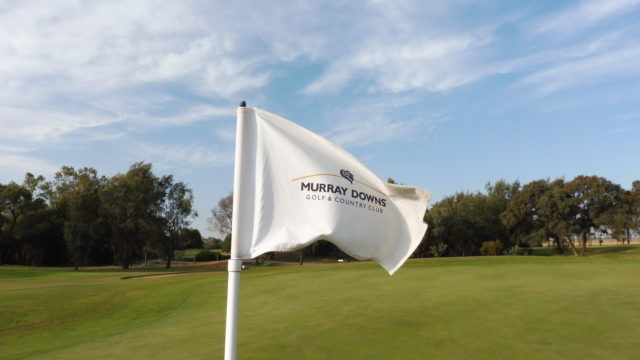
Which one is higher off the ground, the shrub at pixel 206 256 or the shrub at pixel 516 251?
the shrub at pixel 516 251

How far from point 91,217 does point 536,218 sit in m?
54.8

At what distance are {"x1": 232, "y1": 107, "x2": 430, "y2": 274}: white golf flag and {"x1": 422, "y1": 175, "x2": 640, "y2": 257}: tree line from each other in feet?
172

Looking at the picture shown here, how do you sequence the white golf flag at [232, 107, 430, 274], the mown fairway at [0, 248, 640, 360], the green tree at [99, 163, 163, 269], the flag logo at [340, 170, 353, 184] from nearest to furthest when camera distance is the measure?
the white golf flag at [232, 107, 430, 274] → the flag logo at [340, 170, 353, 184] → the mown fairway at [0, 248, 640, 360] → the green tree at [99, 163, 163, 269]

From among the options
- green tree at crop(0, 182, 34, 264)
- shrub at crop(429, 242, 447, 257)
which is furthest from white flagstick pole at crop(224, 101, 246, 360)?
green tree at crop(0, 182, 34, 264)

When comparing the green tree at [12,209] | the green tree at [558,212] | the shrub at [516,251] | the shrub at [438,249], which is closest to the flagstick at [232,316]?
the shrub at [438,249]

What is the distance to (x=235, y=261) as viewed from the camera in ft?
13.5

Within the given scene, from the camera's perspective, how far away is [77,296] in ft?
65.3

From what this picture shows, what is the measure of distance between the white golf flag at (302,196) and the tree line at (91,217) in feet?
175

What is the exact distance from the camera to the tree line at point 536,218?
54781mm

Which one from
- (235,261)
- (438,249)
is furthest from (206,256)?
(235,261)

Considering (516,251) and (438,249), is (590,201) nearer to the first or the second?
(516,251)

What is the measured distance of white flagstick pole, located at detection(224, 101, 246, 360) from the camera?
4047 millimetres

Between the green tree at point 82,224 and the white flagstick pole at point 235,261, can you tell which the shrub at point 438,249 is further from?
the white flagstick pole at point 235,261

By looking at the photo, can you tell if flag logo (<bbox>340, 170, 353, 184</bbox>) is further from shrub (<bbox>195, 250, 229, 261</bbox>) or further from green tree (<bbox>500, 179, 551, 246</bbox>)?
shrub (<bbox>195, 250, 229, 261</bbox>)
